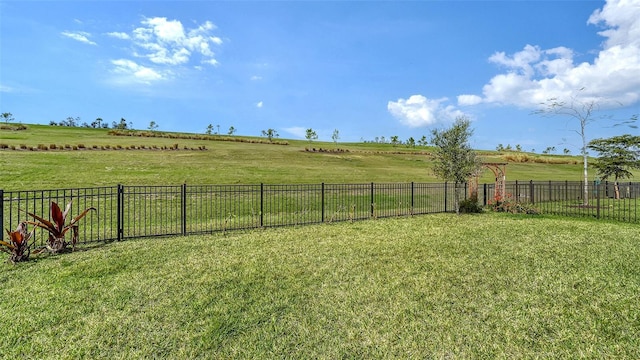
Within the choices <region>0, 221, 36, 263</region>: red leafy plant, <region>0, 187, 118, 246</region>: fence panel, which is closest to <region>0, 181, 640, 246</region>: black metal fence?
<region>0, 187, 118, 246</region>: fence panel

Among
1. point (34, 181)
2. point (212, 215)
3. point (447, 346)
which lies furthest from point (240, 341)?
point (34, 181)

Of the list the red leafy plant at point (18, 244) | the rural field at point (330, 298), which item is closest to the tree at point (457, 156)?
the rural field at point (330, 298)

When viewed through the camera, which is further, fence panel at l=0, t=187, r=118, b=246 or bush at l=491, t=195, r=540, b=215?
bush at l=491, t=195, r=540, b=215

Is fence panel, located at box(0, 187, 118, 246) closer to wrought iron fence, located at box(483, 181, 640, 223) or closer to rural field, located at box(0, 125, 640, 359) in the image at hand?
rural field, located at box(0, 125, 640, 359)

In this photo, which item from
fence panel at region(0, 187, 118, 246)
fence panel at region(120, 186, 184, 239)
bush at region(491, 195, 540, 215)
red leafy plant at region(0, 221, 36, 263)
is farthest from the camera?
bush at region(491, 195, 540, 215)

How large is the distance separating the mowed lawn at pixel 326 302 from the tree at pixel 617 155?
19426mm

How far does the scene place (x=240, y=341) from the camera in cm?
354

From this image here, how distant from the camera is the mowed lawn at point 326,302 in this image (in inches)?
135

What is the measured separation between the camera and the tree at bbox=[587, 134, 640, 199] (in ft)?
69.9

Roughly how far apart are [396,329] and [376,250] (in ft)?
11.2

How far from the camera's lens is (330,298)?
4586 mm

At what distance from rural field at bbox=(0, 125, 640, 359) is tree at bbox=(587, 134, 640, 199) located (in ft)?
58.0

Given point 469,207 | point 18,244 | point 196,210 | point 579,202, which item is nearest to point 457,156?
point 469,207

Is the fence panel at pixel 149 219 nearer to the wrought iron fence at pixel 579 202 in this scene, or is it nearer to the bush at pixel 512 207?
the bush at pixel 512 207
